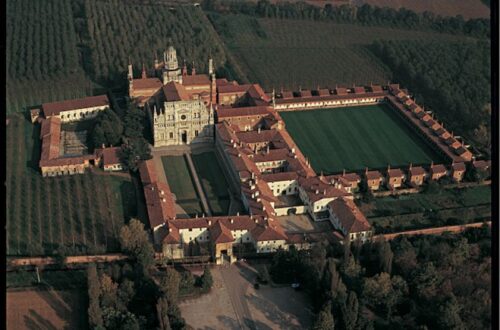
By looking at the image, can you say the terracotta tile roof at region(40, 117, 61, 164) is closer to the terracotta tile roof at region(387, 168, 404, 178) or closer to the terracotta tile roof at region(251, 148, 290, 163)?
the terracotta tile roof at region(251, 148, 290, 163)

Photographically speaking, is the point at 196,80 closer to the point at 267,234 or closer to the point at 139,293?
the point at 267,234

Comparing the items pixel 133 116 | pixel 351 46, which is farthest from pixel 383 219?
pixel 351 46

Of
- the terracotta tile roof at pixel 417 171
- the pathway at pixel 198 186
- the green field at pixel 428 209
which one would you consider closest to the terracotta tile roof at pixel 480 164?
the green field at pixel 428 209

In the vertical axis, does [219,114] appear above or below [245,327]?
above

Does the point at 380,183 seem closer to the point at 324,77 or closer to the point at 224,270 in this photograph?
the point at 224,270

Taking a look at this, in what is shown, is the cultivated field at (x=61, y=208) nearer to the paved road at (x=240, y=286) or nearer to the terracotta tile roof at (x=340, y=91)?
the paved road at (x=240, y=286)

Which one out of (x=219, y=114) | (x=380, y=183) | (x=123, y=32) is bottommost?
(x=380, y=183)
